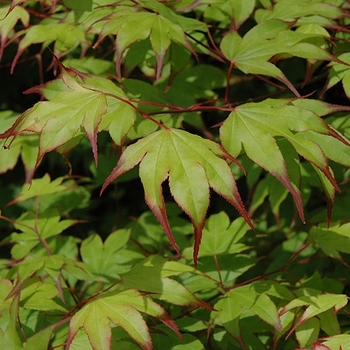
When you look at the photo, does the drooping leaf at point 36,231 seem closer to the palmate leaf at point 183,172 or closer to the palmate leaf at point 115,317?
the palmate leaf at point 115,317

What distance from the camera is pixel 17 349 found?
1.11m

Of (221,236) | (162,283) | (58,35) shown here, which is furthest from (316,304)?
(58,35)

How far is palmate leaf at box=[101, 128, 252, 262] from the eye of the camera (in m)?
0.94

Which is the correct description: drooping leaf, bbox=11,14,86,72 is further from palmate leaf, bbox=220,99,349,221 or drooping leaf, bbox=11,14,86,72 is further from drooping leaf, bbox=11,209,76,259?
palmate leaf, bbox=220,99,349,221

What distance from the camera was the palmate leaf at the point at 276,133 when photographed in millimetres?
1039

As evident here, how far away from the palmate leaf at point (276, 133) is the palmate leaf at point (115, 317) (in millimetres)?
321

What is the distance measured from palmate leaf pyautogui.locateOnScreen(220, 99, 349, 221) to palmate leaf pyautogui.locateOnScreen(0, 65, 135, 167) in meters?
0.20

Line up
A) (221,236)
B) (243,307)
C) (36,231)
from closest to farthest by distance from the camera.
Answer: (243,307)
(221,236)
(36,231)

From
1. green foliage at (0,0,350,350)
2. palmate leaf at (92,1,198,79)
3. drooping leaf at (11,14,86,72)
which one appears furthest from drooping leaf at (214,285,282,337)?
drooping leaf at (11,14,86,72)

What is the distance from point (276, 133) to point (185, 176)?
0.22 m

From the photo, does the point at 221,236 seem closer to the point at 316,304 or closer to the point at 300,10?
the point at 316,304

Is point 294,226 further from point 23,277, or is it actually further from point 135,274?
point 23,277

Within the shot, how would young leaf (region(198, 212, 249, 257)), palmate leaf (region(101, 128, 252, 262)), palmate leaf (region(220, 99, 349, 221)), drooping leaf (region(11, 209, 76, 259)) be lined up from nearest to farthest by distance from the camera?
palmate leaf (region(101, 128, 252, 262))
palmate leaf (region(220, 99, 349, 221))
young leaf (region(198, 212, 249, 257))
drooping leaf (region(11, 209, 76, 259))

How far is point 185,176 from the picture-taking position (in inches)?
38.2
